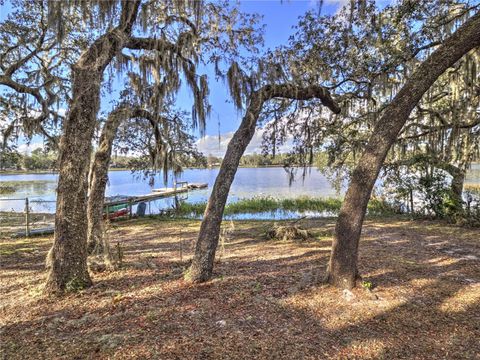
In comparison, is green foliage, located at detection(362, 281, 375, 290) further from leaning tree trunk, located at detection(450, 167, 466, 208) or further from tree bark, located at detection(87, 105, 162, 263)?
leaning tree trunk, located at detection(450, 167, 466, 208)

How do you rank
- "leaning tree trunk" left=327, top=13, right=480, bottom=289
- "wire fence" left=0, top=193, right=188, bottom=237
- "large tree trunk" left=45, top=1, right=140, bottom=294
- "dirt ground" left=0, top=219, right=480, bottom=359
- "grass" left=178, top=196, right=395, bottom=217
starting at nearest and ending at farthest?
1. "dirt ground" left=0, top=219, right=480, bottom=359
2. "leaning tree trunk" left=327, top=13, right=480, bottom=289
3. "large tree trunk" left=45, top=1, right=140, bottom=294
4. "wire fence" left=0, top=193, right=188, bottom=237
5. "grass" left=178, top=196, right=395, bottom=217

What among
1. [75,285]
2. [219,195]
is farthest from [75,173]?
[219,195]

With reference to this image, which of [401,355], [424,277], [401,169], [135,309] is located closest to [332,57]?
[424,277]

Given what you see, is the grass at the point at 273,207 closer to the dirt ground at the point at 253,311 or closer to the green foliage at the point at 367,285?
the dirt ground at the point at 253,311

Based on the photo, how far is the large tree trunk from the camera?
10.7 feet

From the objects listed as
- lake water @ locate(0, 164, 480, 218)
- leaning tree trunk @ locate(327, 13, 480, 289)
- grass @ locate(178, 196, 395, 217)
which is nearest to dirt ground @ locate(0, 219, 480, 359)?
leaning tree trunk @ locate(327, 13, 480, 289)

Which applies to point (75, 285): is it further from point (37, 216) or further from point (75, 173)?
point (37, 216)

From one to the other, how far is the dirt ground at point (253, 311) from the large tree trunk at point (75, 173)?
1.09 feet

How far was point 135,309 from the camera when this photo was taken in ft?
9.61

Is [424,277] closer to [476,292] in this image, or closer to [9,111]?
[476,292]

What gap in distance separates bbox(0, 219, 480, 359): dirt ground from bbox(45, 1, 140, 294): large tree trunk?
13.0 inches

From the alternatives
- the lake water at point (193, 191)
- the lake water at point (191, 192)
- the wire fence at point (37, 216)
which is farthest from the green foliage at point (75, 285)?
the wire fence at point (37, 216)

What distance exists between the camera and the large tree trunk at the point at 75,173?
3275mm

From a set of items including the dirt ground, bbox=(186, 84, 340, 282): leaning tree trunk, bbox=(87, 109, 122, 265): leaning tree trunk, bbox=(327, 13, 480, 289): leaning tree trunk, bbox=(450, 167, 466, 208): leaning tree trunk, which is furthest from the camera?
bbox=(450, 167, 466, 208): leaning tree trunk
